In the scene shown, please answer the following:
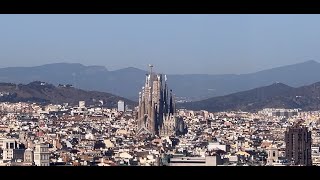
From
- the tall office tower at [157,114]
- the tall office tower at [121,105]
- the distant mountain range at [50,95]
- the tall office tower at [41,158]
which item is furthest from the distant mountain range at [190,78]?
the tall office tower at [157,114]

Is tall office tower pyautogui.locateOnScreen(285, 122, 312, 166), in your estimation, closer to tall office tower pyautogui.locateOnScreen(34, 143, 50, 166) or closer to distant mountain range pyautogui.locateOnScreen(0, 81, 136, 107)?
distant mountain range pyautogui.locateOnScreen(0, 81, 136, 107)

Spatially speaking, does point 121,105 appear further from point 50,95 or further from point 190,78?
point 190,78

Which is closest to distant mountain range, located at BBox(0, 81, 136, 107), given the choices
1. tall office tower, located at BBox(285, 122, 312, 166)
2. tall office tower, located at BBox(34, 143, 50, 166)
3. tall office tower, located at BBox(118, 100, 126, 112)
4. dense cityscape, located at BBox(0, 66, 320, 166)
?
tall office tower, located at BBox(118, 100, 126, 112)

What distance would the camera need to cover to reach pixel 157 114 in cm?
2041

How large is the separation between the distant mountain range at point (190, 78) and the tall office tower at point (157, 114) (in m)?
5.80

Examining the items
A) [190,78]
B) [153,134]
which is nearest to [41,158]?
[190,78]

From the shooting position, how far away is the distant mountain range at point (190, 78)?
1025 centimetres

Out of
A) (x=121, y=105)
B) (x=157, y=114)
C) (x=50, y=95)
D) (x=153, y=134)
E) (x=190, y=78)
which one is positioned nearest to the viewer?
(x=190, y=78)

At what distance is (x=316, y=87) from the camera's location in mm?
12820

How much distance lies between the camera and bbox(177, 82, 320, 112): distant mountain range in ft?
40.0

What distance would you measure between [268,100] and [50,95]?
168 inches
